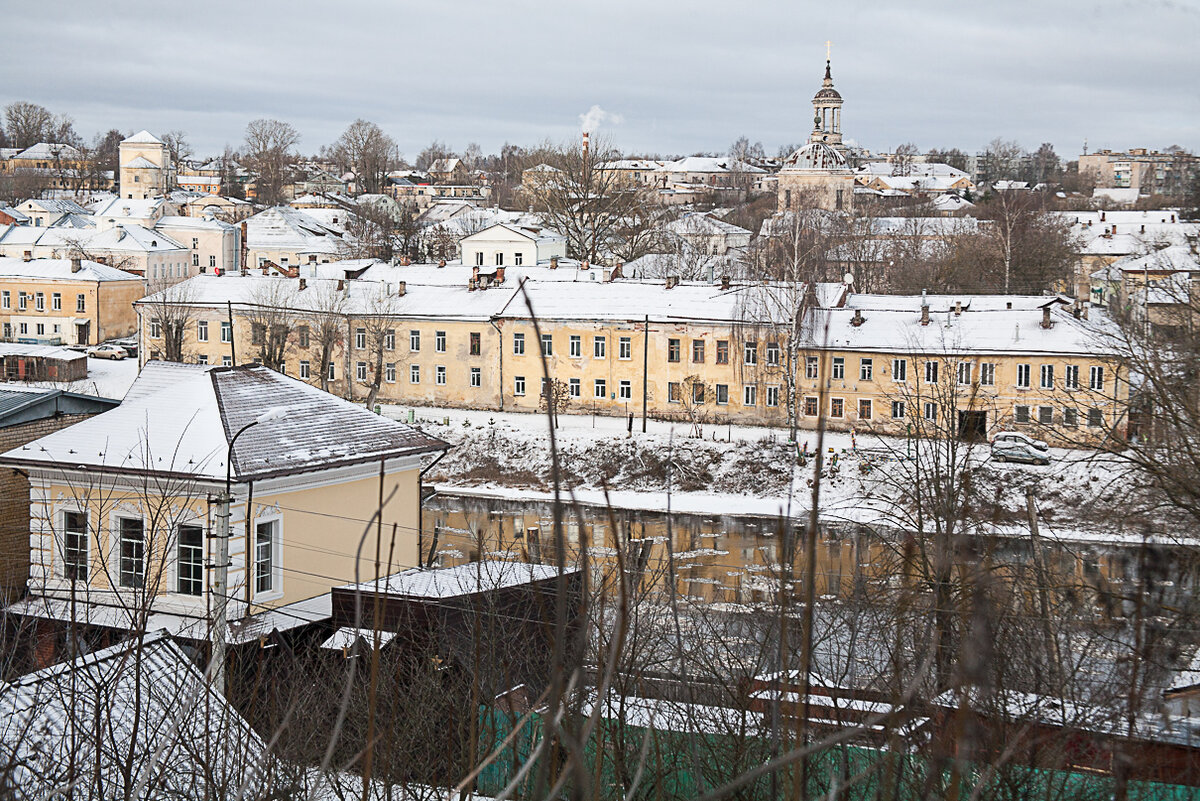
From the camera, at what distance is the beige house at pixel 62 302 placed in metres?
37.5

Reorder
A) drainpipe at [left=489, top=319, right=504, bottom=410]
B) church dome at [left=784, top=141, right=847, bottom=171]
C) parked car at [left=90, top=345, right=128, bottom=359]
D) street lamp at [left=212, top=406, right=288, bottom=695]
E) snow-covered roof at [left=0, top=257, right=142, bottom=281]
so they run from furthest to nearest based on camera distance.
Result: church dome at [left=784, top=141, right=847, bottom=171] < snow-covered roof at [left=0, top=257, right=142, bottom=281] < parked car at [left=90, top=345, right=128, bottom=359] < drainpipe at [left=489, top=319, right=504, bottom=410] < street lamp at [left=212, top=406, right=288, bottom=695]

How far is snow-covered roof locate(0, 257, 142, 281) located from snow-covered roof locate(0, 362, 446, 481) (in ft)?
93.1

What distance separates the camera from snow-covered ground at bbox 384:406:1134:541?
2158 cm

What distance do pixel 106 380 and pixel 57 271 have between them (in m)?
8.46

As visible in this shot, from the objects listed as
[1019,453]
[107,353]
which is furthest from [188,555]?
[107,353]

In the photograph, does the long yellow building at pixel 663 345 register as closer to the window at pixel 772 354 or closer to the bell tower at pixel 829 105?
the window at pixel 772 354

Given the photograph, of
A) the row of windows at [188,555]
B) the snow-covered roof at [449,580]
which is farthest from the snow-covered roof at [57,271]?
the snow-covered roof at [449,580]

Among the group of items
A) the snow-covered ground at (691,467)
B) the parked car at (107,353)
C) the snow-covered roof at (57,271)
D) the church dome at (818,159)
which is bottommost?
the snow-covered ground at (691,467)

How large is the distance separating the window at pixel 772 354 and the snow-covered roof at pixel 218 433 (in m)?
15.6

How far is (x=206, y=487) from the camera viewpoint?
10.3m

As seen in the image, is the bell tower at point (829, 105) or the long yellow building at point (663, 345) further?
the bell tower at point (829, 105)

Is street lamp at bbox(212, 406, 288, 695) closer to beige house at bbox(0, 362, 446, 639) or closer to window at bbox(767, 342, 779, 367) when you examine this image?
beige house at bbox(0, 362, 446, 639)

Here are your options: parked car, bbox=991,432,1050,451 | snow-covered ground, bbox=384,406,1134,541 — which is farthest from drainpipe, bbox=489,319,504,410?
parked car, bbox=991,432,1050,451

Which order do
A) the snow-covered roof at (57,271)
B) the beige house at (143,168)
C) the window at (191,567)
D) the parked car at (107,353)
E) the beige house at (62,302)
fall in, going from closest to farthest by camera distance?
the window at (191,567), the parked car at (107,353), the beige house at (62,302), the snow-covered roof at (57,271), the beige house at (143,168)
